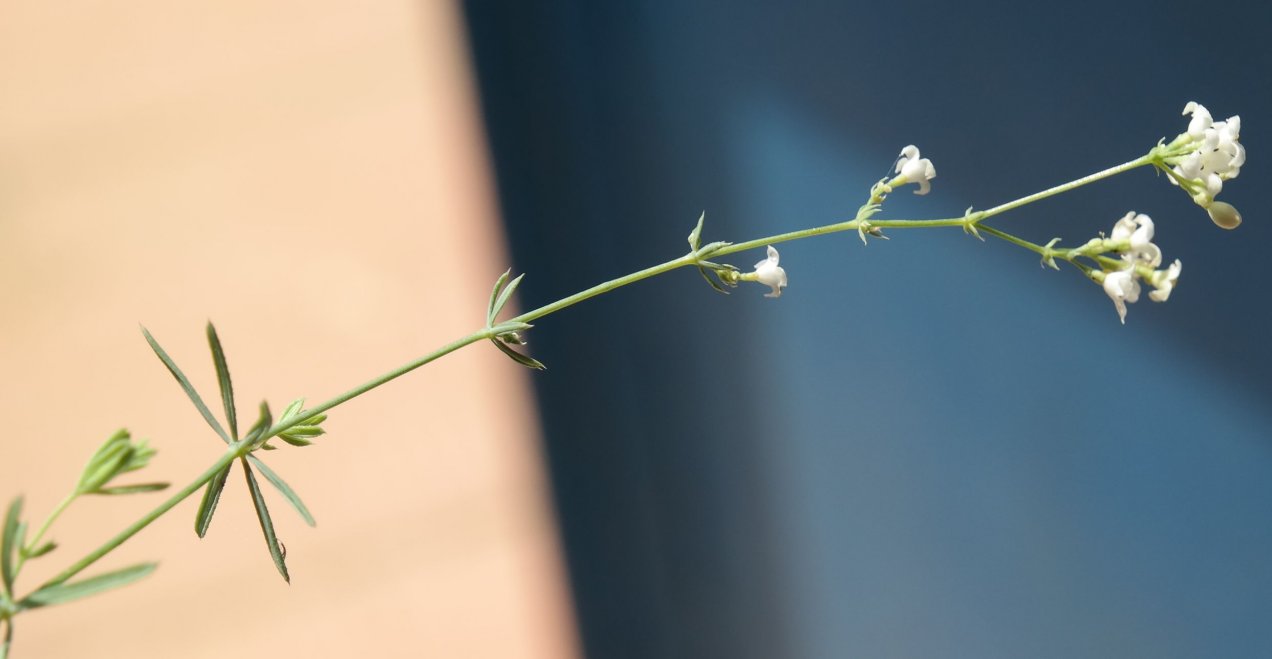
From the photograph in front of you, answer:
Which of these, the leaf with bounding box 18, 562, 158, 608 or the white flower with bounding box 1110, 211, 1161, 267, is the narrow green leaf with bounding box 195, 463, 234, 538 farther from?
the white flower with bounding box 1110, 211, 1161, 267

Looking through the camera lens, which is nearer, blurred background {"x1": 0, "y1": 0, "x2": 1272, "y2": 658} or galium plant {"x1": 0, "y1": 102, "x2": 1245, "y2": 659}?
galium plant {"x1": 0, "y1": 102, "x2": 1245, "y2": 659}

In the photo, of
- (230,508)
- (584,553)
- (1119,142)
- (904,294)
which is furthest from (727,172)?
(230,508)

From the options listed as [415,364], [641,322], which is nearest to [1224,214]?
Result: [415,364]

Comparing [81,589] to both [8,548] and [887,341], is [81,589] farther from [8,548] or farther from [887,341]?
[887,341]

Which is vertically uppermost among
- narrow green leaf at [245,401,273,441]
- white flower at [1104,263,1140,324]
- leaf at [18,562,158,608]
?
narrow green leaf at [245,401,273,441]

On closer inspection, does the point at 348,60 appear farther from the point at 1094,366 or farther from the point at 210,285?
the point at 1094,366

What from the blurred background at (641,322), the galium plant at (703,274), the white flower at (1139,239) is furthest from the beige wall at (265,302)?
the white flower at (1139,239)

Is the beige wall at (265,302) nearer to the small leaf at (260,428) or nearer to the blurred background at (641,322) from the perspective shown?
the blurred background at (641,322)

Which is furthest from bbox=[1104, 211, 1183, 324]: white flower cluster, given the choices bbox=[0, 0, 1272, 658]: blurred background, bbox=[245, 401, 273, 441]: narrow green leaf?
bbox=[0, 0, 1272, 658]: blurred background
